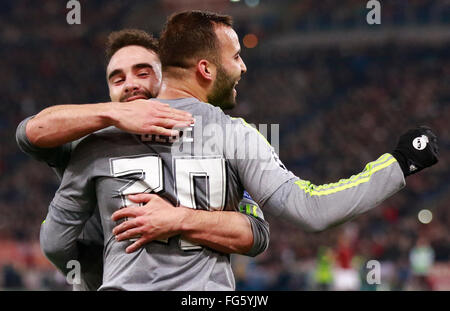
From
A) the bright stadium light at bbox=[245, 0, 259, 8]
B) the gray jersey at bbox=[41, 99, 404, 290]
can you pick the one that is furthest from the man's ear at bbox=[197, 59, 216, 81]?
the bright stadium light at bbox=[245, 0, 259, 8]

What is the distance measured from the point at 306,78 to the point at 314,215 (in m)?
19.7

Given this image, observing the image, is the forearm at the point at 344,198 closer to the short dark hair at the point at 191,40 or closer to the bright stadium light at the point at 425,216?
the short dark hair at the point at 191,40

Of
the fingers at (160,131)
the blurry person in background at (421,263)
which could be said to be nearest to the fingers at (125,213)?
the fingers at (160,131)

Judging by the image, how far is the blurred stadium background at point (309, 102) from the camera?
13.3 meters

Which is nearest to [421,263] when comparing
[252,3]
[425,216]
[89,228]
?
[425,216]

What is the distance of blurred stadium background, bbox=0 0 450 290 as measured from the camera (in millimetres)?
13281

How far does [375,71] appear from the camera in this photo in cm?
2139

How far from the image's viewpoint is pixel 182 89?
2.74 meters

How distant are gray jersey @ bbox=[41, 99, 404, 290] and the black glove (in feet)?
0.14

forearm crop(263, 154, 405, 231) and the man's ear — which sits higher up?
the man's ear

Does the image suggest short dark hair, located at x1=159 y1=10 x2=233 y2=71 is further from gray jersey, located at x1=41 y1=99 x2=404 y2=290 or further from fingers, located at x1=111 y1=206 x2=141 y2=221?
fingers, located at x1=111 y1=206 x2=141 y2=221

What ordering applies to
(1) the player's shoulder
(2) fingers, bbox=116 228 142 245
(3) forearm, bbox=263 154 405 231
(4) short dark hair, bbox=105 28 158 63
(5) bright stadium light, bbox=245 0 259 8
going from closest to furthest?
(3) forearm, bbox=263 154 405 231, (2) fingers, bbox=116 228 142 245, (1) the player's shoulder, (4) short dark hair, bbox=105 28 158 63, (5) bright stadium light, bbox=245 0 259 8
